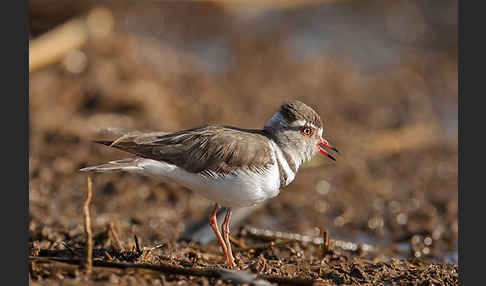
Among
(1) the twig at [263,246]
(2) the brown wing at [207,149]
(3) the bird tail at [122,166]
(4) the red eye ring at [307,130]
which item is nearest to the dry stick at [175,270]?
(3) the bird tail at [122,166]

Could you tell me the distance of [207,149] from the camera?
5547 millimetres

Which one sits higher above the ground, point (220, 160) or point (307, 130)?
point (307, 130)

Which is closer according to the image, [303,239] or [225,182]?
[225,182]

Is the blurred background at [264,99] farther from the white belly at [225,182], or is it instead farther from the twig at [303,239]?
the white belly at [225,182]

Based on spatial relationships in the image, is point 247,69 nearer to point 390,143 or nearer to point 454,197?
point 390,143

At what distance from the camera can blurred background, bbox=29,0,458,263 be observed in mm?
8320

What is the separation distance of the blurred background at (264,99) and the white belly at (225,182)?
153 centimetres

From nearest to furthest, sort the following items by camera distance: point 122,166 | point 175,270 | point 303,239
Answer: point 175,270 → point 122,166 → point 303,239

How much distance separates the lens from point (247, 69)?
14.0 metres

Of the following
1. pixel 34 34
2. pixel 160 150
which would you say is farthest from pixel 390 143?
pixel 34 34

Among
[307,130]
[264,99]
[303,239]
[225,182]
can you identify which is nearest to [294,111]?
[307,130]

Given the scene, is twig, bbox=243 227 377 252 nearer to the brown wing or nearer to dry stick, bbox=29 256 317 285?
→ the brown wing

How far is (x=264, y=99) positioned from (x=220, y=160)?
23.1 ft

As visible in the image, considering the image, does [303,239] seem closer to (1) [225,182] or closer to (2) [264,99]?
(1) [225,182]
